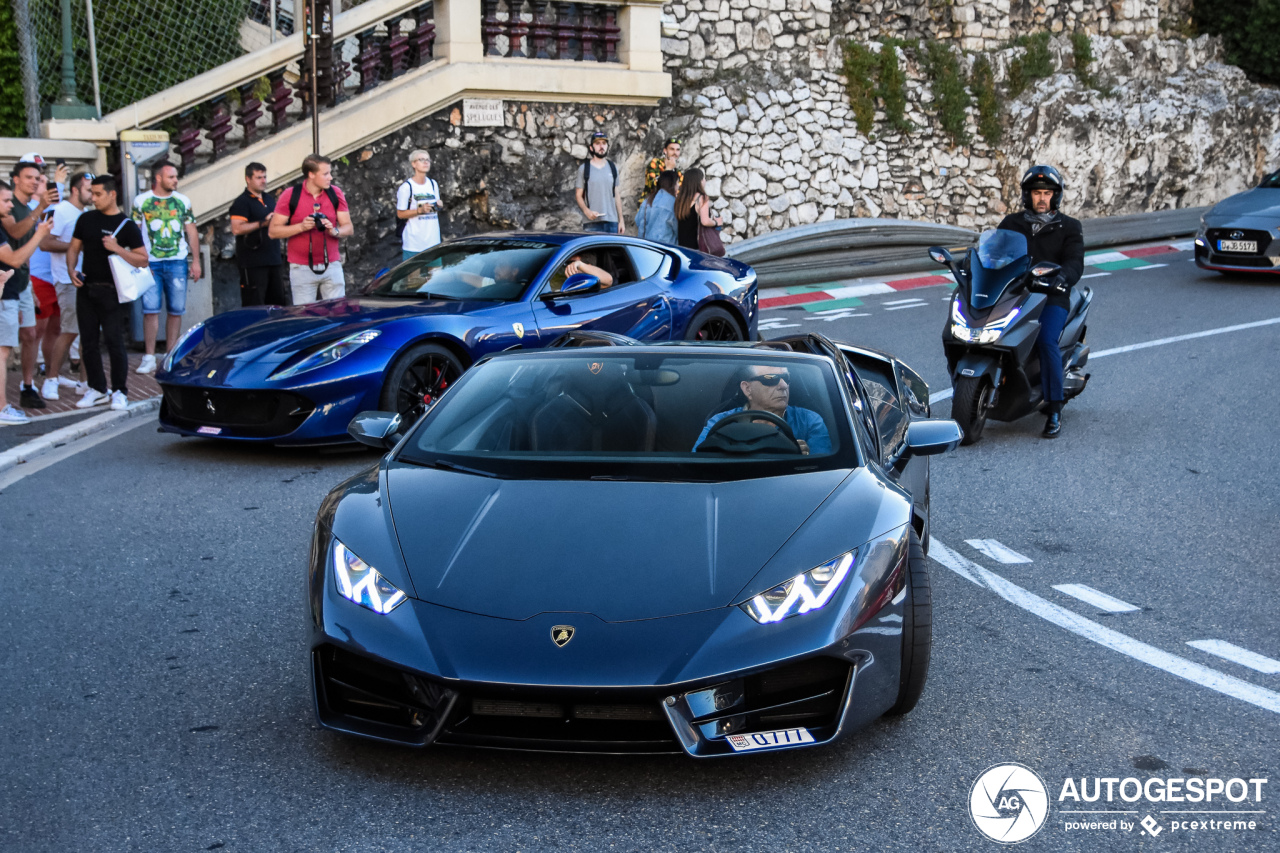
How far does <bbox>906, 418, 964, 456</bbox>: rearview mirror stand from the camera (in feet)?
16.5

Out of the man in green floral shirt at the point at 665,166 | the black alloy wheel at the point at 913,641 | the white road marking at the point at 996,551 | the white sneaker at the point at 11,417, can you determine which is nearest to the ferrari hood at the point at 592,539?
the black alloy wheel at the point at 913,641

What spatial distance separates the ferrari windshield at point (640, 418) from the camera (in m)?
4.49

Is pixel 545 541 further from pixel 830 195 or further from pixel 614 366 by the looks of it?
pixel 830 195

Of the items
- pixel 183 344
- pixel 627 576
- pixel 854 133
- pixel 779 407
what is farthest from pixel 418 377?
pixel 854 133

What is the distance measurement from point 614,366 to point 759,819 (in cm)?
200

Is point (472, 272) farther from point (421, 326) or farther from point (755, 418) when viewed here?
point (755, 418)

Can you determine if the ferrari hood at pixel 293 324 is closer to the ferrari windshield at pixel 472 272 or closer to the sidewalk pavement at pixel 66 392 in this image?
the ferrari windshield at pixel 472 272

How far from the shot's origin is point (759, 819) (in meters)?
3.53

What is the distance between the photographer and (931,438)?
5047 mm

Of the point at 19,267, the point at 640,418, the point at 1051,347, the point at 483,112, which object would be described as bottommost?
the point at 1051,347

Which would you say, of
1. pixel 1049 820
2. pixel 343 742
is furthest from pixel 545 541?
pixel 1049 820

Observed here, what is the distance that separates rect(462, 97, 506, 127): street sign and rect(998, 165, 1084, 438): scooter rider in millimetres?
9762

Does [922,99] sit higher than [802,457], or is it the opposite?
[922,99]

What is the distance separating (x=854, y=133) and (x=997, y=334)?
1324 centimetres
